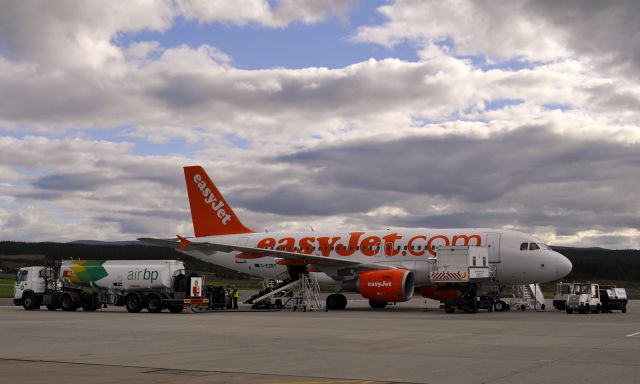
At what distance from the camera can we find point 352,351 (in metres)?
18.1

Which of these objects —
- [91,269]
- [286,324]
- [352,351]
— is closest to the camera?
[352,351]

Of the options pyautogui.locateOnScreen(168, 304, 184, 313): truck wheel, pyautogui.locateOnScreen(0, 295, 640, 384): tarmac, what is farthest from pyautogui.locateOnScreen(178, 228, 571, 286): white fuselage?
pyautogui.locateOnScreen(0, 295, 640, 384): tarmac

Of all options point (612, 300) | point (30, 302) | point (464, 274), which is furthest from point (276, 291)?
point (612, 300)

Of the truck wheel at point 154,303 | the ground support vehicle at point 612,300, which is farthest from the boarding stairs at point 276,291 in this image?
the ground support vehicle at point 612,300

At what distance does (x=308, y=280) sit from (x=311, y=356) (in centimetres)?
2463

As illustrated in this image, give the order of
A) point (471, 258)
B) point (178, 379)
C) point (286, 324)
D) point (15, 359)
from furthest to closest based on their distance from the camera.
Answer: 1. point (471, 258)
2. point (286, 324)
3. point (15, 359)
4. point (178, 379)

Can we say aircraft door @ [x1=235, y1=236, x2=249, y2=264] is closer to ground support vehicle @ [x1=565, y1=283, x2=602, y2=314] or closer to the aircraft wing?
the aircraft wing

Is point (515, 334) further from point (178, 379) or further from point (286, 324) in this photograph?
point (178, 379)

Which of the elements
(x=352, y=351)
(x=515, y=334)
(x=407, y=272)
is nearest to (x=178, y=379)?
(x=352, y=351)

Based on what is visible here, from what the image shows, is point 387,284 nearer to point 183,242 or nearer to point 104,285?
point 183,242

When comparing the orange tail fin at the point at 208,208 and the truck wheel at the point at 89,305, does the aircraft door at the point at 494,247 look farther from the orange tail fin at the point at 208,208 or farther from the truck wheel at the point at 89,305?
the truck wheel at the point at 89,305

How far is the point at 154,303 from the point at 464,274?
1552cm

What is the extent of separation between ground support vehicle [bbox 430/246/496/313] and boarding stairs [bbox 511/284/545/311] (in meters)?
3.72

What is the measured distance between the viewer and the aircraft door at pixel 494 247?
130ft
